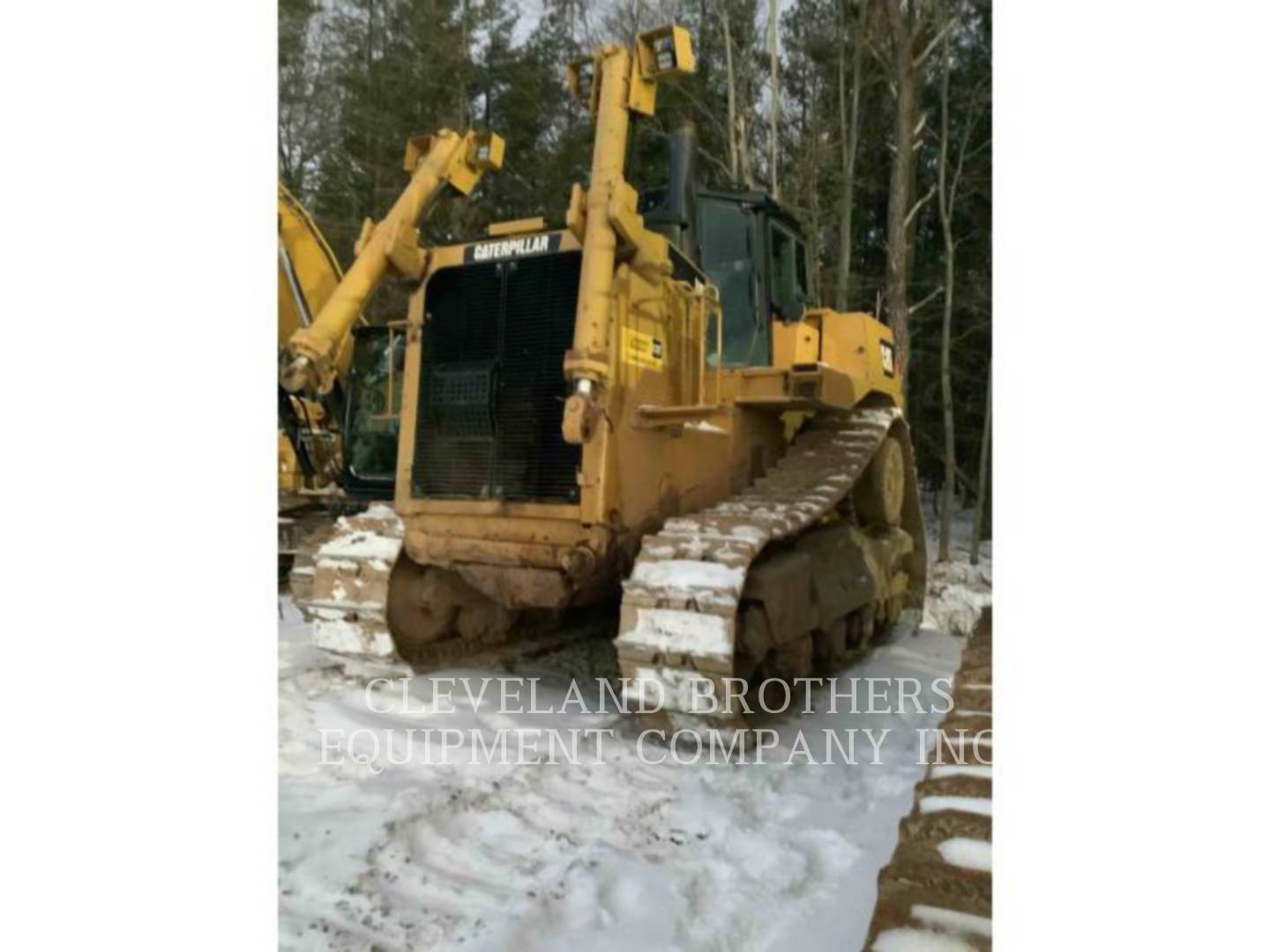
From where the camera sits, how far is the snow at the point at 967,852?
5.06 feet

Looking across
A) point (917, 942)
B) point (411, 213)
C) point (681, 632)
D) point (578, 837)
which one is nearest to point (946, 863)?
point (917, 942)

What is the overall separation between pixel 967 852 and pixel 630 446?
2.05m

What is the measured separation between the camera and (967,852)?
1588 mm

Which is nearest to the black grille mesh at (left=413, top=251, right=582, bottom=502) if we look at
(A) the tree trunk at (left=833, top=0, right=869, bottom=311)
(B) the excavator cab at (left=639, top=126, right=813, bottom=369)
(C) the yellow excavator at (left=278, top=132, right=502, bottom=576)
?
(C) the yellow excavator at (left=278, top=132, right=502, bottom=576)

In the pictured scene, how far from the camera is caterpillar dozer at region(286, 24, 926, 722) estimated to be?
3115 millimetres

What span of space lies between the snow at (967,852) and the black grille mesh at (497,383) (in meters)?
1.96

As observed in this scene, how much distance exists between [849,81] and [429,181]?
180 centimetres

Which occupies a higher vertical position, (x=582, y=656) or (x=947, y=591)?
(x=947, y=591)

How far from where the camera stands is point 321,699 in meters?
3.51

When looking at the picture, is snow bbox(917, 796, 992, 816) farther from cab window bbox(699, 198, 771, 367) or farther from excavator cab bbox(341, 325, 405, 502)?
excavator cab bbox(341, 325, 405, 502)

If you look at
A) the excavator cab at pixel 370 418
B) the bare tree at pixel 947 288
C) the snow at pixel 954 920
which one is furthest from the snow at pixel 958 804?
the excavator cab at pixel 370 418

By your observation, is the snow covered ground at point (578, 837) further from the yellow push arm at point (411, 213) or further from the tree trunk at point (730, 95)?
the tree trunk at point (730, 95)
